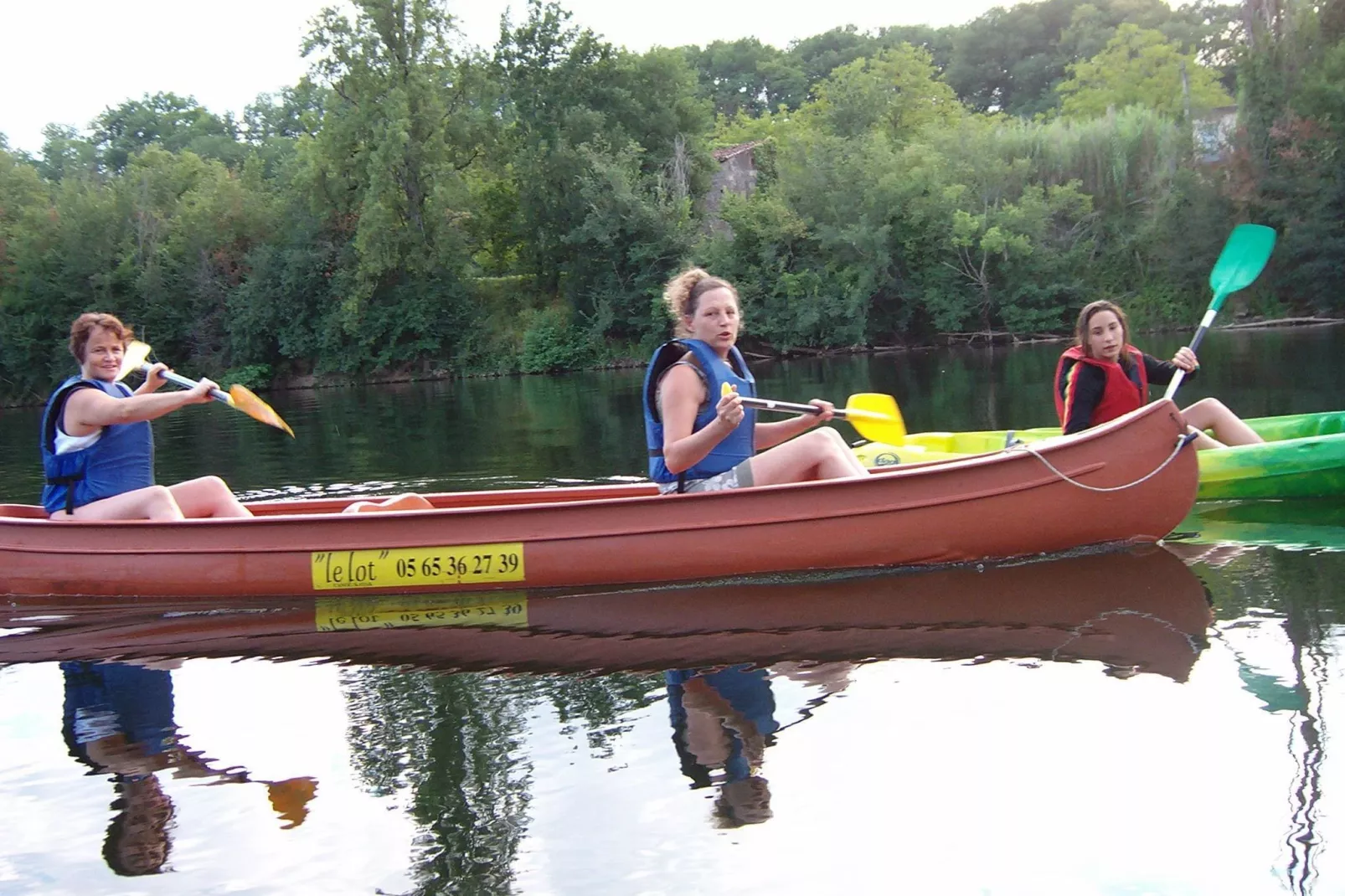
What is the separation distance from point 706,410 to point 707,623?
862 millimetres

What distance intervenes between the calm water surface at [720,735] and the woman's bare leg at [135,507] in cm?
44

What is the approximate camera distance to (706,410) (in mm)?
5094

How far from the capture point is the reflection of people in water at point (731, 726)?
10.3ft

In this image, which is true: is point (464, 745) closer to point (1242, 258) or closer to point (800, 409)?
point (800, 409)

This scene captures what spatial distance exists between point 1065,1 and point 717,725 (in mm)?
54666

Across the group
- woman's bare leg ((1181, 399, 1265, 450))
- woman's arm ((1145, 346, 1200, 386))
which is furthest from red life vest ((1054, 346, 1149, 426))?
woman's bare leg ((1181, 399, 1265, 450))

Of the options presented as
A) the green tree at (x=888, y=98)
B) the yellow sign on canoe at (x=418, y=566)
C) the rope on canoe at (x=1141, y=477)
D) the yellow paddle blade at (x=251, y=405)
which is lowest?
the yellow sign on canoe at (x=418, y=566)

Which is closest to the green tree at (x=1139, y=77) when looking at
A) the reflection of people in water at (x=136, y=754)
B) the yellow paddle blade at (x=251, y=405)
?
the yellow paddle blade at (x=251, y=405)

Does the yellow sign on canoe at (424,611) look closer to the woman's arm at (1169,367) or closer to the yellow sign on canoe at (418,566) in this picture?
the yellow sign on canoe at (418,566)

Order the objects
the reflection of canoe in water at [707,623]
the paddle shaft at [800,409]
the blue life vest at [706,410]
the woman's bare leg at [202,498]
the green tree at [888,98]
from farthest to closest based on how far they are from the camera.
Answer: the green tree at [888,98] < the woman's bare leg at [202,498] < the blue life vest at [706,410] < the paddle shaft at [800,409] < the reflection of canoe in water at [707,623]

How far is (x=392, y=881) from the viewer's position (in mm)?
2855

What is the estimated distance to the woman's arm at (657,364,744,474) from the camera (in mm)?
4930

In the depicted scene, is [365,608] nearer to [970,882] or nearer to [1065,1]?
[970,882]

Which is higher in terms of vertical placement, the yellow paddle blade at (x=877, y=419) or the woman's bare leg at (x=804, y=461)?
the yellow paddle blade at (x=877, y=419)
